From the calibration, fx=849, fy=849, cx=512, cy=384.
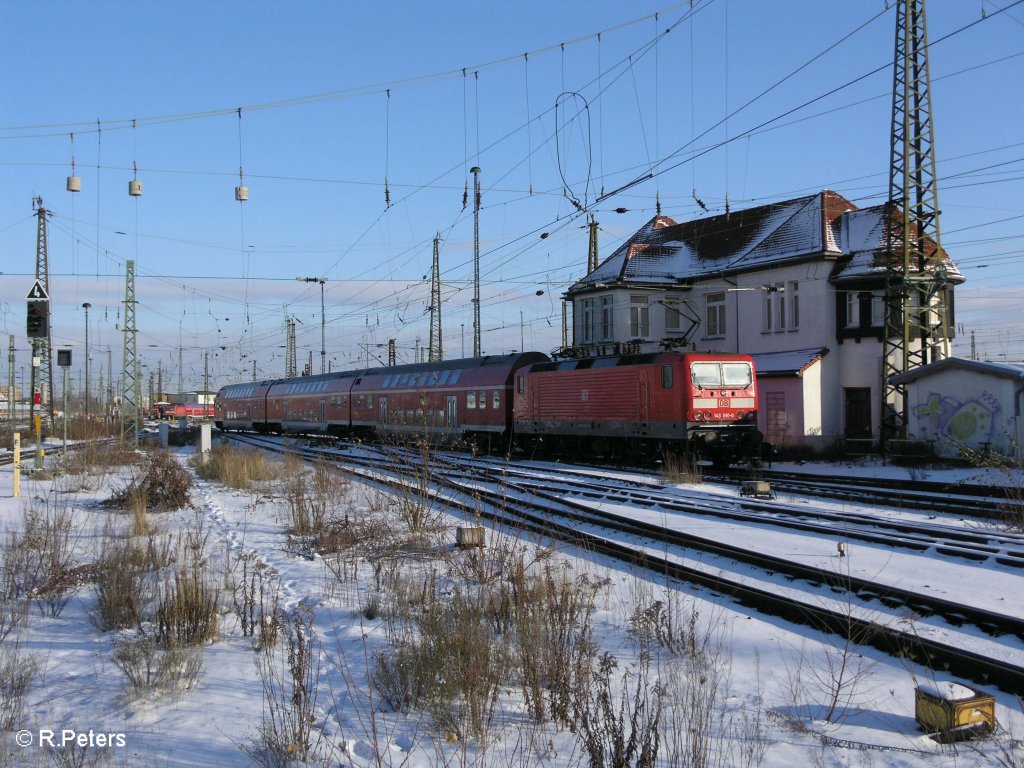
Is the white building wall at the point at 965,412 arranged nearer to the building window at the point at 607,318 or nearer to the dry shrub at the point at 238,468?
the building window at the point at 607,318

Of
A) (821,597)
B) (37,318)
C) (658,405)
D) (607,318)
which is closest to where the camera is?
(821,597)

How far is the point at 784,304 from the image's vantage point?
32.1 metres

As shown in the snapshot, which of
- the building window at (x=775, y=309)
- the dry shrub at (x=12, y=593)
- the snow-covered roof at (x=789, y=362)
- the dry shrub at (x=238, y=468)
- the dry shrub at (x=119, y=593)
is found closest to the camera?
the dry shrub at (x=12, y=593)

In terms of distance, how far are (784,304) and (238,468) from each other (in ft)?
69.7

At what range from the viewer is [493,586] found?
7871mm

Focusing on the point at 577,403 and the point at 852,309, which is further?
the point at 852,309

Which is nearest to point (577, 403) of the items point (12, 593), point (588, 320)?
point (588, 320)

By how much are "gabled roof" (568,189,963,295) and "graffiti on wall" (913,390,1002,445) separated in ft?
19.9

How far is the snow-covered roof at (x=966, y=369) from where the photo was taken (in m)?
22.2

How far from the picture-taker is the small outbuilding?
22125mm

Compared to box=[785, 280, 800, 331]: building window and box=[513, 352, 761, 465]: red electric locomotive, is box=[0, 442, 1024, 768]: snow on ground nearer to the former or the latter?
box=[513, 352, 761, 465]: red electric locomotive

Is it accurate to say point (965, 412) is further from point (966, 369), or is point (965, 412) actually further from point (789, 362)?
point (789, 362)

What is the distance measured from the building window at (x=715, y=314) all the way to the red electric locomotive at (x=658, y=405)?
39.6 ft

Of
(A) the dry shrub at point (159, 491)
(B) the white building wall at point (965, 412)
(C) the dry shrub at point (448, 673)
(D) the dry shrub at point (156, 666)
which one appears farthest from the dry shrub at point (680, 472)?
(D) the dry shrub at point (156, 666)
